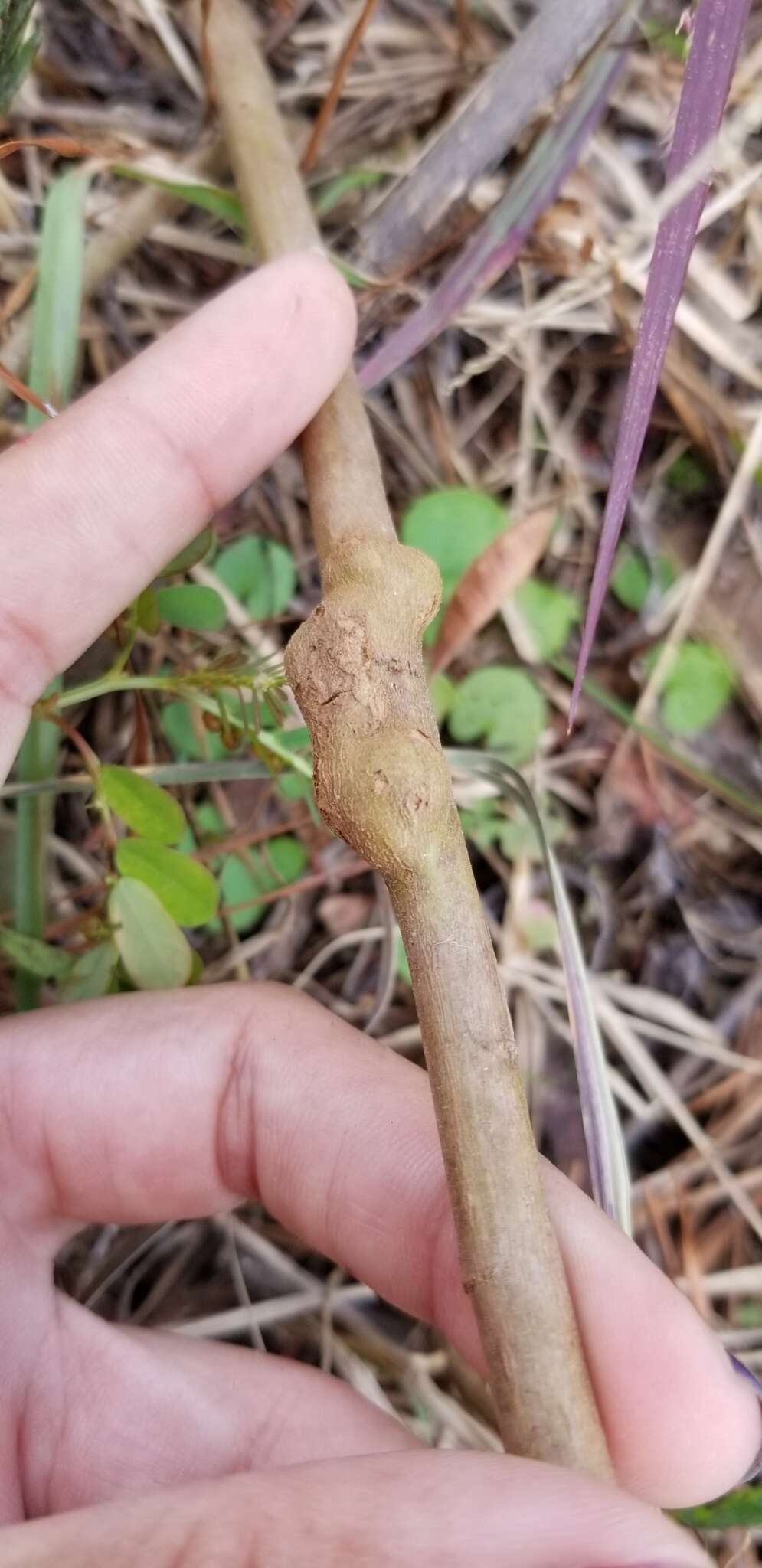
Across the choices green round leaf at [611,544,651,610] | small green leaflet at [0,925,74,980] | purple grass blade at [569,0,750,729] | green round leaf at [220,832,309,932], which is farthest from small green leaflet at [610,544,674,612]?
small green leaflet at [0,925,74,980]

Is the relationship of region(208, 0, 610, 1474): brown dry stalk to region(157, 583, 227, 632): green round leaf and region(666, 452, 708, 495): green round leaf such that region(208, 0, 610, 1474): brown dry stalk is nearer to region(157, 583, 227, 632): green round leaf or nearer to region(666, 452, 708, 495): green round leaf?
region(157, 583, 227, 632): green round leaf

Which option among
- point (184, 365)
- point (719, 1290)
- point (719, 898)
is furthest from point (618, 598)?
point (719, 1290)

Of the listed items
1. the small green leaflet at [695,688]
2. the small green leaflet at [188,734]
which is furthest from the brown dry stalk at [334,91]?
the small green leaflet at [695,688]

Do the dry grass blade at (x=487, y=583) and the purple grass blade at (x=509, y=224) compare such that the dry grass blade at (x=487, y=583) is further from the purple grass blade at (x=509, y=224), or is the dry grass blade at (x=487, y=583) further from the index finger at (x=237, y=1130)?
the index finger at (x=237, y=1130)

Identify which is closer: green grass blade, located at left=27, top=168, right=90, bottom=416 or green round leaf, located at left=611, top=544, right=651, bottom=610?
green grass blade, located at left=27, top=168, right=90, bottom=416

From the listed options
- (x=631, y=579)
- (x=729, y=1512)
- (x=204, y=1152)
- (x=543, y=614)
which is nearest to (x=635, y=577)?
(x=631, y=579)

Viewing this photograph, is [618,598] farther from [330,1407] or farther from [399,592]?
[330,1407]
